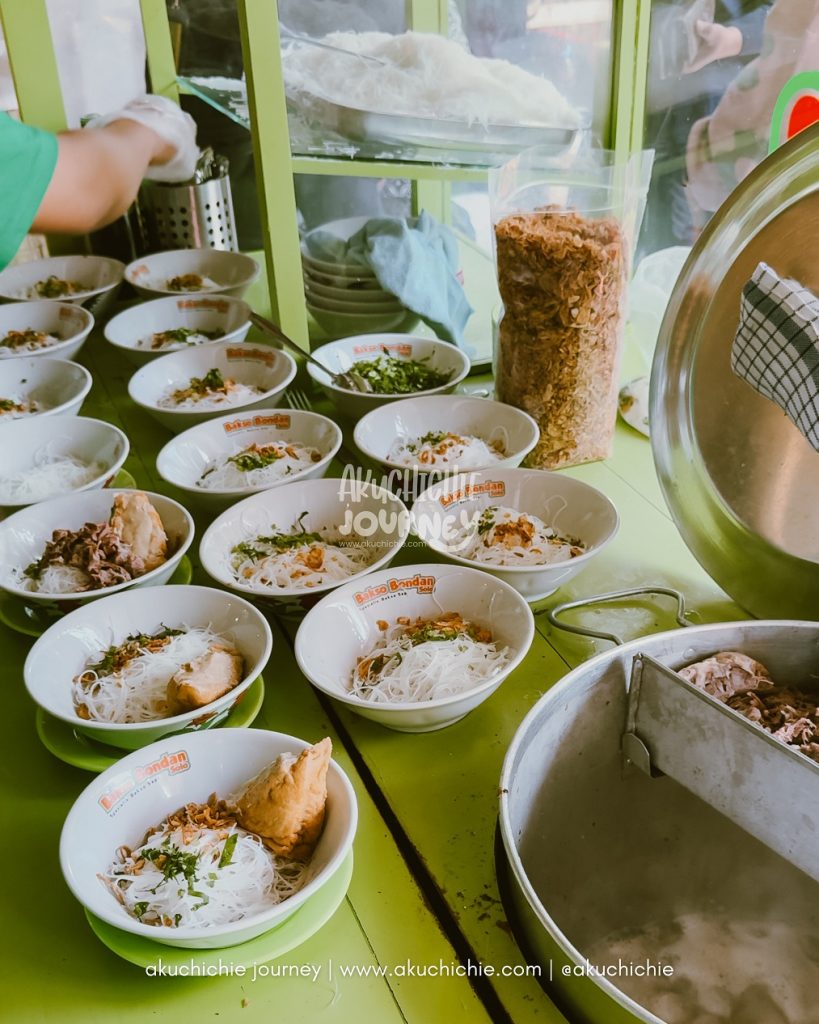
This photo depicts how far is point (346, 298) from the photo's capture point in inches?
76.0

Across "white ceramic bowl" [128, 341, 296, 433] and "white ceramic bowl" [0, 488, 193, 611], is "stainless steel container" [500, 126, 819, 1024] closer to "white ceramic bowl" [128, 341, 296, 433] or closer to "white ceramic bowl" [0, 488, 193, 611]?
"white ceramic bowl" [0, 488, 193, 611]

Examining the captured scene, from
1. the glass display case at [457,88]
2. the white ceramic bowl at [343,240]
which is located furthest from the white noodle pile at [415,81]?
the white ceramic bowl at [343,240]

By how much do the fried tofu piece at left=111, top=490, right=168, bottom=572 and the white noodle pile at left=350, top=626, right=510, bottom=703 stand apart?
1.22 feet

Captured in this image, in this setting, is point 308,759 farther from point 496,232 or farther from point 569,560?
point 496,232

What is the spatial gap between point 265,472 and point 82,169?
680mm

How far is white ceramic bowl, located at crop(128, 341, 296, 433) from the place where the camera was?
1672 millimetres

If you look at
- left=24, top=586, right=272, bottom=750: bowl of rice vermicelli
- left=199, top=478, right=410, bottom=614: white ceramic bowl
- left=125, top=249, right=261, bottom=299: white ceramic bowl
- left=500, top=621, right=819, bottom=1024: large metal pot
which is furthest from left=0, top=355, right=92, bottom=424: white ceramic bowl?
left=500, top=621, right=819, bottom=1024: large metal pot

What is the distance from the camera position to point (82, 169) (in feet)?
5.18

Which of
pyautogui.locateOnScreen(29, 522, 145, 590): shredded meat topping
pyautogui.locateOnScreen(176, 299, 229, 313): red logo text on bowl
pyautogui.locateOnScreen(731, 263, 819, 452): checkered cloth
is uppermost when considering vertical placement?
pyautogui.locateOnScreen(731, 263, 819, 452): checkered cloth

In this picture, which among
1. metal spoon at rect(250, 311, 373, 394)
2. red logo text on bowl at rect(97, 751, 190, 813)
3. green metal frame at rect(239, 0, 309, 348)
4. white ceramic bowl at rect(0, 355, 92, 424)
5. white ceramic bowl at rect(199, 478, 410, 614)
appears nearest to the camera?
red logo text on bowl at rect(97, 751, 190, 813)

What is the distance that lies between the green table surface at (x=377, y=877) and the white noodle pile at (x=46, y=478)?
28 cm

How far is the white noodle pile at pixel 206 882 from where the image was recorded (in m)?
0.79

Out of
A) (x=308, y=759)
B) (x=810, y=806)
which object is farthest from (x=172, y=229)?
(x=810, y=806)

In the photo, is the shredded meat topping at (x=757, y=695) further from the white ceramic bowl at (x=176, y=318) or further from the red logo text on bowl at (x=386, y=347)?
the white ceramic bowl at (x=176, y=318)
